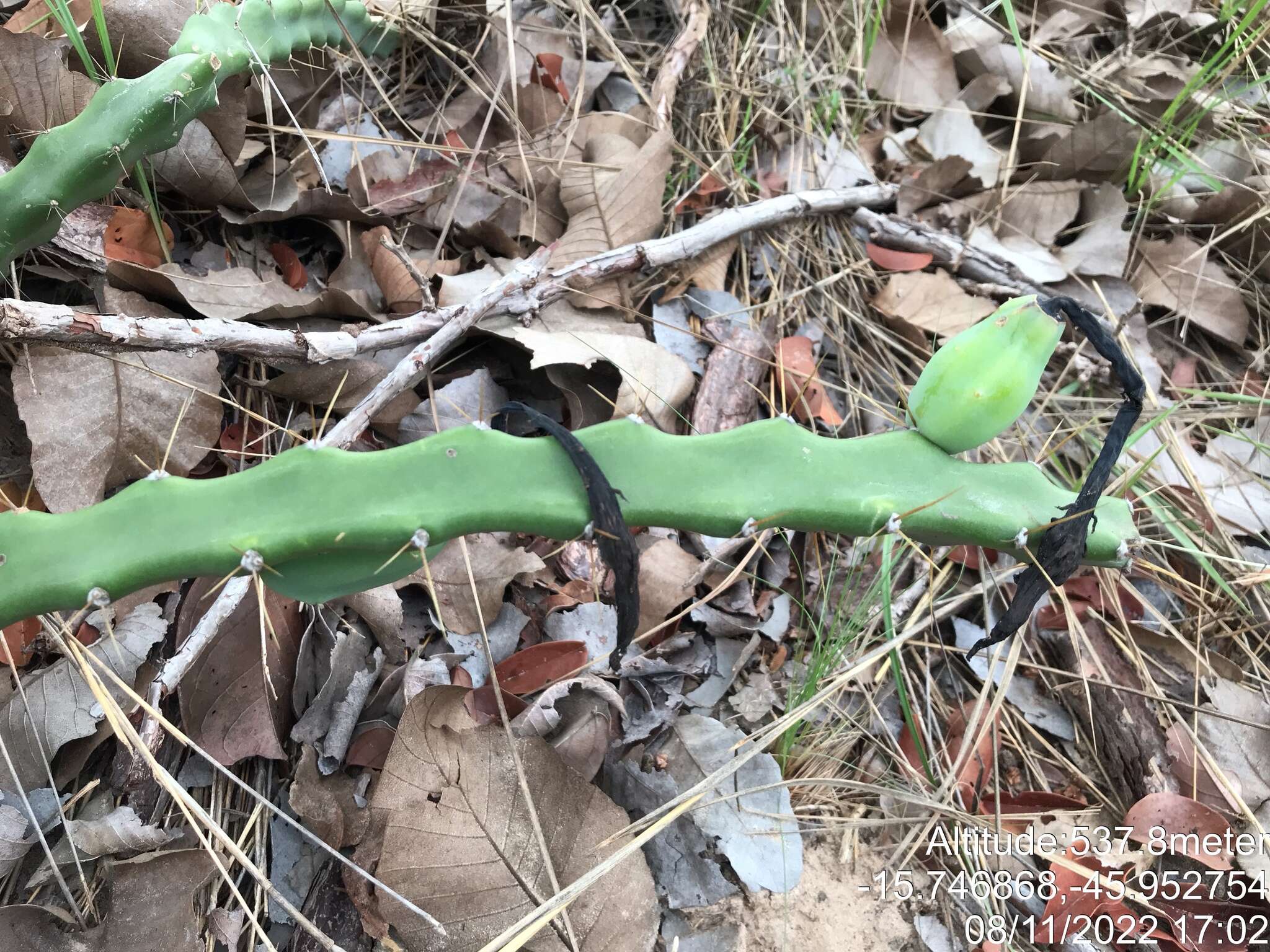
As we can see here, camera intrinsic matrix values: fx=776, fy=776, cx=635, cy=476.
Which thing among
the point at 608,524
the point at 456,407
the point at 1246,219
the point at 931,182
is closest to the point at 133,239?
the point at 456,407

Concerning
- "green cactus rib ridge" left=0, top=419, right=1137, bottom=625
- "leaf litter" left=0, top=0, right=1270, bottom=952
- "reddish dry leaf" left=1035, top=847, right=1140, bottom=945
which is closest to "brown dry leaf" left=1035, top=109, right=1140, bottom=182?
"leaf litter" left=0, top=0, right=1270, bottom=952

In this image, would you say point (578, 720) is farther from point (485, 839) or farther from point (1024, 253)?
point (1024, 253)

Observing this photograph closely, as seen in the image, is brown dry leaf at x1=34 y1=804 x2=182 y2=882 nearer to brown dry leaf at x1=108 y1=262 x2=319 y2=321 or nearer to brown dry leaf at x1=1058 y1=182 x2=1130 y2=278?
brown dry leaf at x1=108 y1=262 x2=319 y2=321

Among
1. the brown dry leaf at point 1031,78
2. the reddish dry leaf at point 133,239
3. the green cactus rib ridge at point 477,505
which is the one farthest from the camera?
the brown dry leaf at point 1031,78

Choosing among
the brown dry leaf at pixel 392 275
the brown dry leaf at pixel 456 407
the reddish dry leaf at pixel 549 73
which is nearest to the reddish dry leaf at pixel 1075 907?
the brown dry leaf at pixel 456 407

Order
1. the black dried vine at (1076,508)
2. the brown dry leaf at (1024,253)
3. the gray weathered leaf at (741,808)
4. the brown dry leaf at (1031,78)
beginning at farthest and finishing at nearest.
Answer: the brown dry leaf at (1031,78) → the brown dry leaf at (1024,253) → the gray weathered leaf at (741,808) → the black dried vine at (1076,508)

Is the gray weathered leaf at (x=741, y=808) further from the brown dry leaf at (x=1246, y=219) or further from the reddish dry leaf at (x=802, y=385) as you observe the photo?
the brown dry leaf at (x=1246, y=219)

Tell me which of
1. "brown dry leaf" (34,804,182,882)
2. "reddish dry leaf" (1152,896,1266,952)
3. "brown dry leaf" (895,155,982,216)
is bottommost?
"reddish dry leaf" (1152,896,1266,952)
